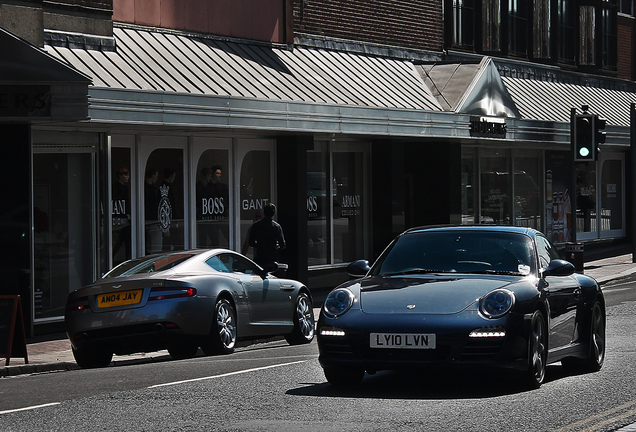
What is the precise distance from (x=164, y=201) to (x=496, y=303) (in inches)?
459

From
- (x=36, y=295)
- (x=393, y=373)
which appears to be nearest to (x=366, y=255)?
(x=36, y=295)

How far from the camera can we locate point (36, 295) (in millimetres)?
17266

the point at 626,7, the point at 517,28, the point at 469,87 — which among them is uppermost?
the point at 626,7

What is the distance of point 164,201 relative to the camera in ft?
65.9

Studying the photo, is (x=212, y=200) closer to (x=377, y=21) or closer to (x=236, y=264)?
(x=236, y=264)

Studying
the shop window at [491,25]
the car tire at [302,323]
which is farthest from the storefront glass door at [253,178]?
the shop window at [491,25]

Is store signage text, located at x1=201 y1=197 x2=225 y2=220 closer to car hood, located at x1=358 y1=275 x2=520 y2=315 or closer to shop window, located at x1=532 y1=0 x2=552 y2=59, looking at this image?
A: car hood, located at x1=358 y1=275 x2=520 y2=315

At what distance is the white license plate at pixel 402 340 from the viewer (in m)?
9.00

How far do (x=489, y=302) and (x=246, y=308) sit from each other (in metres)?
5.36

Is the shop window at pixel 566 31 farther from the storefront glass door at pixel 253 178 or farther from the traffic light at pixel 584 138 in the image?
the storefront glass door at pixel 253 178

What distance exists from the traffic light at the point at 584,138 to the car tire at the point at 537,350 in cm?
1730

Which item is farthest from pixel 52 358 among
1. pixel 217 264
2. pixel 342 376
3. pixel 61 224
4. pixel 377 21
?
pixel 377 21

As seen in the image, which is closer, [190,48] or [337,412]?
[337,412]

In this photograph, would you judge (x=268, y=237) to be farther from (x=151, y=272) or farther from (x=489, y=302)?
(x=489, y=302)
